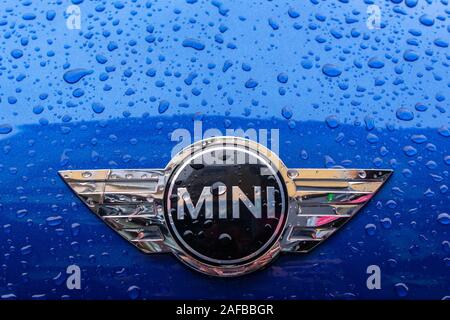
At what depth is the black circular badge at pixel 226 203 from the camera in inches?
60.7

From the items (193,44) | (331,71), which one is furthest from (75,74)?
(331,71)

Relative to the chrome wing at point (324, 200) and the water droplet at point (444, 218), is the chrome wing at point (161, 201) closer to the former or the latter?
the chrome wing at point (324, 200)

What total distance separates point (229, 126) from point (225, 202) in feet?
0.69

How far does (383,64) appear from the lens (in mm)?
1623

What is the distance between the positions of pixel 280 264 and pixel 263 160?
0.96 feet

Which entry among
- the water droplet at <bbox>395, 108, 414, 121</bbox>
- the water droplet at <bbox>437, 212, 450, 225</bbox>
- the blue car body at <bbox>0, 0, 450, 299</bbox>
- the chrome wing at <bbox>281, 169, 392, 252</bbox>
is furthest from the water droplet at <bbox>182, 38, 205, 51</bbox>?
the water droplet at <bbox>437, 212, 450, 225</bbox>

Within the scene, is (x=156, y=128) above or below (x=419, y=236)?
above

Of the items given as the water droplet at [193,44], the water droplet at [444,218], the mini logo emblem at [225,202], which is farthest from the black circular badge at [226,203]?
the water droplet at [444,218]

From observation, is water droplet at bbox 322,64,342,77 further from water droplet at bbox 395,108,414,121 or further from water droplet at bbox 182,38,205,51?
water droplet at bbox 182,38,205,51

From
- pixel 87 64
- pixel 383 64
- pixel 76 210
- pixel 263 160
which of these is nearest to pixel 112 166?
pixel 76 210

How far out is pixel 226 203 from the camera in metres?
1.54

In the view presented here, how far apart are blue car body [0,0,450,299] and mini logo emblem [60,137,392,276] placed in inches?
1.3

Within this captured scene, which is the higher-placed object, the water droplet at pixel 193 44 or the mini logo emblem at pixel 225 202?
the water droplet at pixel 193 44
